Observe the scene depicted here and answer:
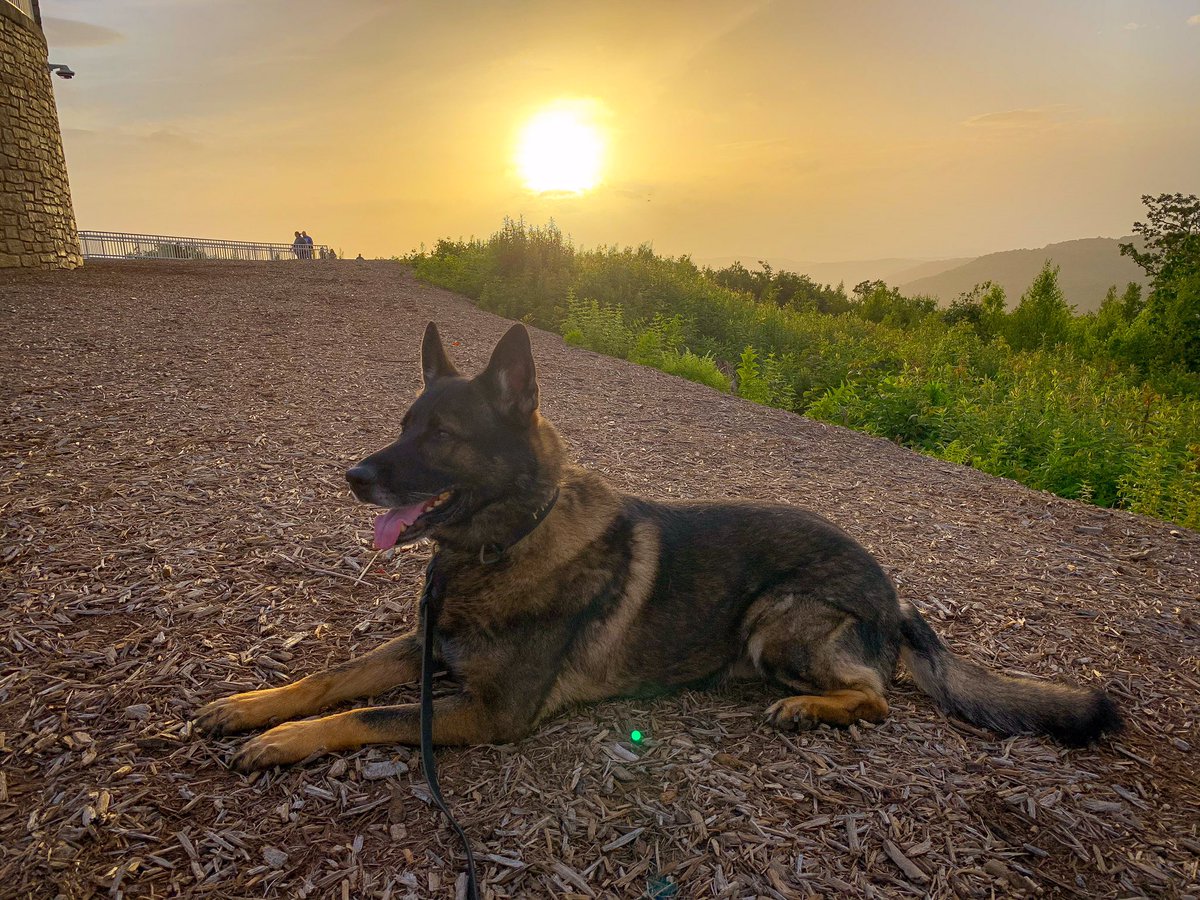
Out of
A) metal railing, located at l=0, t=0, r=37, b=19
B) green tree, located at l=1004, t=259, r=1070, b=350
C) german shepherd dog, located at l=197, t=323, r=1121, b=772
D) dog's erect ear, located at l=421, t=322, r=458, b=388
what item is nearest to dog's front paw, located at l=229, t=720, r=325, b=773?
german shepherd dog, located at l=197, t=323, r=1121, b=772

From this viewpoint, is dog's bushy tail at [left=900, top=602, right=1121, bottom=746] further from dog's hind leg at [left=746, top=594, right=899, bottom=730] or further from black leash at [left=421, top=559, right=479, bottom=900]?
black leash at [left=421, top=559, right=479, bottom=900]

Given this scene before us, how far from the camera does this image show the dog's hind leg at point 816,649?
3154 mm

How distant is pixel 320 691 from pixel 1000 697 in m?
3.14

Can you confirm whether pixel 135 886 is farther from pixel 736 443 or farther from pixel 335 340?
pixel 335 340

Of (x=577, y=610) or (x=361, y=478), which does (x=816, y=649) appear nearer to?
(x=577, y=610)

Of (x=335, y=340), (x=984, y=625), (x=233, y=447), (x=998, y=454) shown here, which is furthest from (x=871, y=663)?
(x=335, y=340)

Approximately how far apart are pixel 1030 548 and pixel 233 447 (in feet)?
22.8

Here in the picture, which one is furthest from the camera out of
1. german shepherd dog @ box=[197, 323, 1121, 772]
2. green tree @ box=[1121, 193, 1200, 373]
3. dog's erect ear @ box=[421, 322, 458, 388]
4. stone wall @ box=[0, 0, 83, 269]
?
green tree @ box=[1121, 193, 1200, 373]

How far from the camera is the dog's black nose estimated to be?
2.79m

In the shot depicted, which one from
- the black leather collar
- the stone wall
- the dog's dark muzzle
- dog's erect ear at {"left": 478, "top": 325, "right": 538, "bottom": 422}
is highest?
the stone wall

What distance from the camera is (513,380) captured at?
3008mm

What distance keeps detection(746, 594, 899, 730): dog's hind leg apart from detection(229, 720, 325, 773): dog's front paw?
199 cm

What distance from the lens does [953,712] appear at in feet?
10.4

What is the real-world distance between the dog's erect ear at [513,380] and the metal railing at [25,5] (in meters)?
21.9
